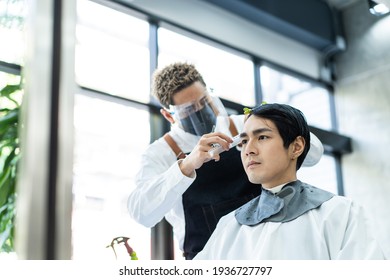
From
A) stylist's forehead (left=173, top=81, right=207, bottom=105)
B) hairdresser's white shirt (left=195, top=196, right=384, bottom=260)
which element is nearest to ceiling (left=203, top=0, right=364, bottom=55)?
stylist's forehead (left=173, top=81, right=207, bottom=105)

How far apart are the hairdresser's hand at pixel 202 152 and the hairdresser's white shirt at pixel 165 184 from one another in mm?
26

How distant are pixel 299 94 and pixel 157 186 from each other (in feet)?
2.79

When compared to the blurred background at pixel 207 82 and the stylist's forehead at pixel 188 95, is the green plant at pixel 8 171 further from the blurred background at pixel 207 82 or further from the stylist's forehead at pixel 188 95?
the stylist's forehead at pixel 188 95

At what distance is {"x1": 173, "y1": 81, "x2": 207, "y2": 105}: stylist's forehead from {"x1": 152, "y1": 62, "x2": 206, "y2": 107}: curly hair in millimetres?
16

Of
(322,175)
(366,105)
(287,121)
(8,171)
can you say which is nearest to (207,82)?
(287,121)

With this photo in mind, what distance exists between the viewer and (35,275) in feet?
4.72

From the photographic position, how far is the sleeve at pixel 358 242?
1.80 m

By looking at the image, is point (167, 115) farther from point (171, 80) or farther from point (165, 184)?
point (165, 184)

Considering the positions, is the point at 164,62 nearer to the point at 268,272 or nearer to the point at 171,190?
the point at 171,190

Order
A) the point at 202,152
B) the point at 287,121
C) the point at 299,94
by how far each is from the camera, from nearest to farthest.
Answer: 1. the point at 287,121
2. the point at 202,152
3. the point at 299,94

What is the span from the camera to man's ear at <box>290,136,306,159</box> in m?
2.09

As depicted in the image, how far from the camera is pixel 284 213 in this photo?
199cm

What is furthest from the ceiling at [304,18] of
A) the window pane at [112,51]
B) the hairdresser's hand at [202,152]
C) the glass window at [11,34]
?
the glass window at [11,34]

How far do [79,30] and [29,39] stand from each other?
1.41m
